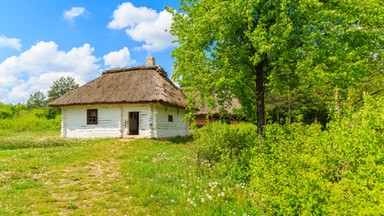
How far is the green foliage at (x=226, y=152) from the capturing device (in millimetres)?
7535

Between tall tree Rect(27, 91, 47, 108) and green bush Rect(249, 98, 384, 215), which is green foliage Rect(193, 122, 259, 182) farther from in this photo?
tall tree Rect(27, 91, 47, 108)

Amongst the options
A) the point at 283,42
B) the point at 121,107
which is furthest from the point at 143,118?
the point at 283,42

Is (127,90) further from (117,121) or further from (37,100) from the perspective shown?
(37,100)

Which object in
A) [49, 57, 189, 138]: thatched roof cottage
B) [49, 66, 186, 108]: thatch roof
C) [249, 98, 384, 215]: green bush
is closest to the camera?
[249, 98, 384, 215]: green bush

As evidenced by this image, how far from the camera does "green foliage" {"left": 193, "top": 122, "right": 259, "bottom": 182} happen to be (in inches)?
297

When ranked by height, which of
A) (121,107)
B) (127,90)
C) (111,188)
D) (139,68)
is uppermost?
(139,68)

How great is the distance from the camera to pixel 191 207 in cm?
563

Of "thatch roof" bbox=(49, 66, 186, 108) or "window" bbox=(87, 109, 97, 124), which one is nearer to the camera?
"thatch roof" bbox=(49, 66, 186, 108)

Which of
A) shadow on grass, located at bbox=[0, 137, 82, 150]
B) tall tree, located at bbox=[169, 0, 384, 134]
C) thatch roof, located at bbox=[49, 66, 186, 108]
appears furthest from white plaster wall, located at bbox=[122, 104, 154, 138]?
tall tree, located at bbox=[169, 0, 384, 134]

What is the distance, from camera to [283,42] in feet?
24.2

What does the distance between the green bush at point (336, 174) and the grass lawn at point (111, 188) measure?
2.66 ft

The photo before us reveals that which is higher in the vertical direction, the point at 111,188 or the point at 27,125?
the point at 27,125

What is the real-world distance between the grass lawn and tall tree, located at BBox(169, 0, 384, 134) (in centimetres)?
276

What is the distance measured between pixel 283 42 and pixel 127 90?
14652mm
